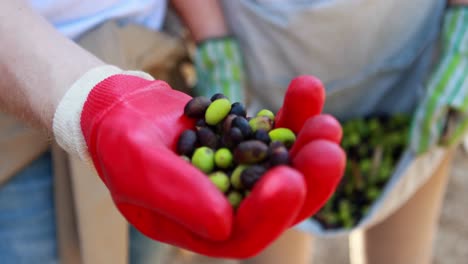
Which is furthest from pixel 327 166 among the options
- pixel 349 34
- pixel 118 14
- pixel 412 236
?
pixel 412 236

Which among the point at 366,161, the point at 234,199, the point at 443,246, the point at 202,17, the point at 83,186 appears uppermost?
the point at 234,199

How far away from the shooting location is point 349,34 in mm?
1360

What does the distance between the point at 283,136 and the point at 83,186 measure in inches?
19.4

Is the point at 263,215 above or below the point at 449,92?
above

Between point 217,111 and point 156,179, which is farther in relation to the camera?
point 217,111

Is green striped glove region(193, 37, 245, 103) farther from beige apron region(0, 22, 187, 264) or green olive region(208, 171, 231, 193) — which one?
green olive region(208, 171, 231, 193)

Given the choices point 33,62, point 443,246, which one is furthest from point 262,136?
point 443,246

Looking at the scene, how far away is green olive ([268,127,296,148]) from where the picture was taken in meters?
0.74

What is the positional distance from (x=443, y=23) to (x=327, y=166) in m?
0.87

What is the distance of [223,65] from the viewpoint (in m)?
1.37

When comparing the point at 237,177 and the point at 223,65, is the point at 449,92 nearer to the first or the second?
the point at 223,65

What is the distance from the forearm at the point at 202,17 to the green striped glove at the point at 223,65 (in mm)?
20

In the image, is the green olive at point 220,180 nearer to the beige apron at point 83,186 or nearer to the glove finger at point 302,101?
the glove finger at point 302,101

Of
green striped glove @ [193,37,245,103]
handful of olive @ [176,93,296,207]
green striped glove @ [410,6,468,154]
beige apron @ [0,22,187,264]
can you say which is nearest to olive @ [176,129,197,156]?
handful of olive @ [176,93,296,207]
